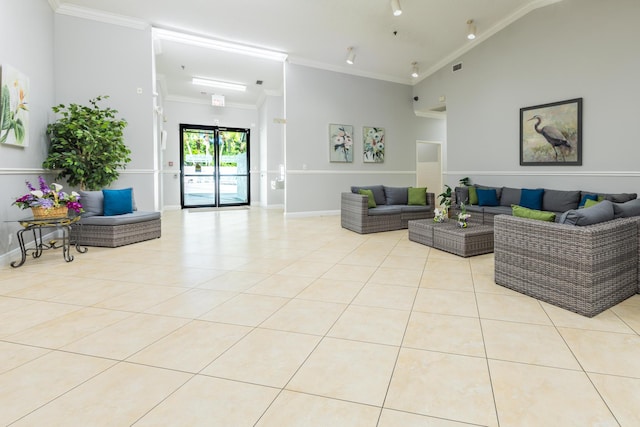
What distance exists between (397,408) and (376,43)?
22.8 feet

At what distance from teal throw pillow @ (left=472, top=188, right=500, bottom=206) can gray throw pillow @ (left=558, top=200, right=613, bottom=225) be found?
3389mm

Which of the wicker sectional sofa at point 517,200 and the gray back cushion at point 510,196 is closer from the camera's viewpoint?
the wicker sectional sofa at point 517,200

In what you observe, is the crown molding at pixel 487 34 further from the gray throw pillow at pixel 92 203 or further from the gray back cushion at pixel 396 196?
the gray throw pillow at pixel 92 203

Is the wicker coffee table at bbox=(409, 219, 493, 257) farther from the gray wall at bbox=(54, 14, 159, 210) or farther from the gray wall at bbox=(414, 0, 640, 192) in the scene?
the gray wall at bbox=(54, 14, 159, 210)

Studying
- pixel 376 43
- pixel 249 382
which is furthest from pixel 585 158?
pixel 249 382

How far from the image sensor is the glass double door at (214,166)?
394 inches

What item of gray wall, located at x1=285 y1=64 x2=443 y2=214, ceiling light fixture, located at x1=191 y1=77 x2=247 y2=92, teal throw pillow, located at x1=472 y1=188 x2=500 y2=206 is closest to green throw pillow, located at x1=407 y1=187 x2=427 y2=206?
teal throw pillow, located at x1=472 y1=188 x2=500 y2=206

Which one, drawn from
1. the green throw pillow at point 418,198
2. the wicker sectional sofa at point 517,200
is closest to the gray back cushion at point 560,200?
the wicker sectional sofa at point 517,200

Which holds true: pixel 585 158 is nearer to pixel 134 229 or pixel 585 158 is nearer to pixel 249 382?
pixel 249 382

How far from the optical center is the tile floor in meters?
1.37

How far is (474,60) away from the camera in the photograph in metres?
6.90

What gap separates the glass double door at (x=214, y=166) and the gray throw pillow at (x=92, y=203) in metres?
5.38

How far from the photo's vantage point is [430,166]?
9.77 metres

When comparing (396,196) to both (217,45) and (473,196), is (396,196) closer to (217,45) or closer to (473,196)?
(473,196)
